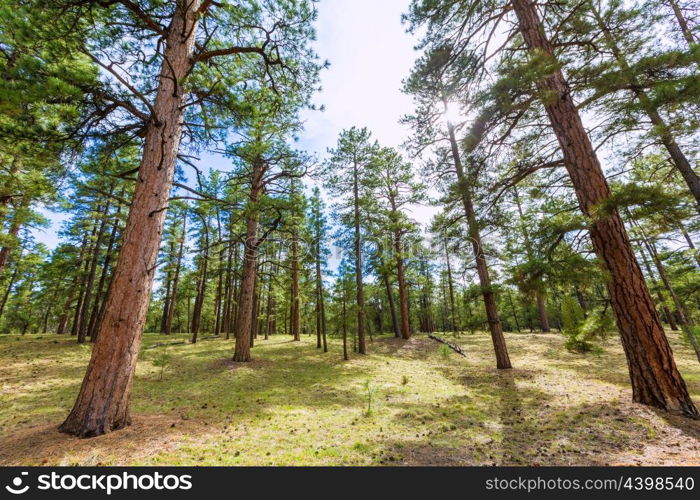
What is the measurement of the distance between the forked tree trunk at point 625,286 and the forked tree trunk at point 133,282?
6.39 metres

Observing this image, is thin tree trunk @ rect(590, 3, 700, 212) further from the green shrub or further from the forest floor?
the forest floor

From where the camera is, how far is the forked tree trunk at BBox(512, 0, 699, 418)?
14.6 ft

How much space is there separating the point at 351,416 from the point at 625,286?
5.90 m

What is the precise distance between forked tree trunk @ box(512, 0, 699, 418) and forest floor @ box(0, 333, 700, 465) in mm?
483

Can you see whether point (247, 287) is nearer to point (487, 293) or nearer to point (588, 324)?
point (487, 293)

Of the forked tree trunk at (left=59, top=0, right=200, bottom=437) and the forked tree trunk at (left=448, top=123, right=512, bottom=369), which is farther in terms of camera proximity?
the forked tree trunk at (left=448, top=123, right=512, bottom=369)

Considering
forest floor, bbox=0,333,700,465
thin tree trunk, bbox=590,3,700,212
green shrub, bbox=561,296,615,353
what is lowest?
forest floor, bbox=0,333,700,465

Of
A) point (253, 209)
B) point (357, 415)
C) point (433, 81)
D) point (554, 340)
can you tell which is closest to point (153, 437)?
point (357, 415)

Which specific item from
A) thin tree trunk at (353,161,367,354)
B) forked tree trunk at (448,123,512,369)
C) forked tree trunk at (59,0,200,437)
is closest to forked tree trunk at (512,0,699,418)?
forked tree trunk at (448,123,512,369)

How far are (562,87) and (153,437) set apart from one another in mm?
9456

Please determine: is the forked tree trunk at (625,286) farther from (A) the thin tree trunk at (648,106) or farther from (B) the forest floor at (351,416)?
(A) the thin tree trunk at (648,106)

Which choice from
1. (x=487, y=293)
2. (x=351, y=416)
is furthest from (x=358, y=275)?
(x=351, y=416)
